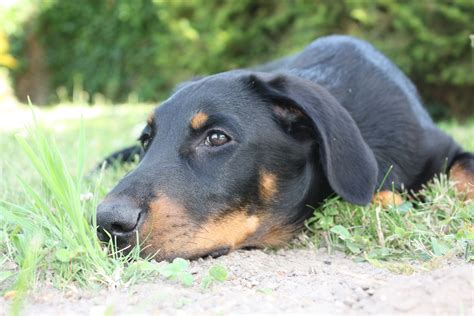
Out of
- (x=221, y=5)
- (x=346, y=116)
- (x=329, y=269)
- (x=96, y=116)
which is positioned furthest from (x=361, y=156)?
(x=221, y=5)

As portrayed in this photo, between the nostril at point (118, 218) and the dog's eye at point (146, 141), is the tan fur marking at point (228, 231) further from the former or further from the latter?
the dog's eye at point (146, 141)

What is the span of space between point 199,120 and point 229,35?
7.54 metres

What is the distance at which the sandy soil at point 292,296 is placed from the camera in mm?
2033

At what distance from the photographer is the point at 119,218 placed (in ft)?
8.63

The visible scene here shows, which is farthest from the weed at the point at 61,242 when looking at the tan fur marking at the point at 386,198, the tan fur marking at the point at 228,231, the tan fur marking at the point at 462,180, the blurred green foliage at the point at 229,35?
the blurred green foliage at the point at 229,35

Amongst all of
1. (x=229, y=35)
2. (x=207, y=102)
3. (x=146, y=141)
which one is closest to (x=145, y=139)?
(x=146, y=141)

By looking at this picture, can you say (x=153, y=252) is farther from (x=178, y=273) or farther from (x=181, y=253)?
(x=178, y=273)

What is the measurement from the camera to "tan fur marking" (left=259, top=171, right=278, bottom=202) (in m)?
3.12

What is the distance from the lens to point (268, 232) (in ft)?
10.4

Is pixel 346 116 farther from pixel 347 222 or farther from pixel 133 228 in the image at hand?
pixel 133 228

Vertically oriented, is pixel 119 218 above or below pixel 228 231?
above

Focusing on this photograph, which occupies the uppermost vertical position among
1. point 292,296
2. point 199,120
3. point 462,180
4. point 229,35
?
point 199,120

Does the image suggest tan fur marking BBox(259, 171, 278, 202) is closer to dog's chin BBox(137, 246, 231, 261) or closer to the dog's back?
dog's chin BBox(137, 246, 231, 261)

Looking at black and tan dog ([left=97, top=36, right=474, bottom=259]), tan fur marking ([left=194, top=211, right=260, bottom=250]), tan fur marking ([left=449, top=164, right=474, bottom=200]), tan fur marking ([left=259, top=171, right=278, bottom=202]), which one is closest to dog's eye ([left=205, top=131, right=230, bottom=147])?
black and tan dog ([left=97, top=36, right=474, bottom=259])
